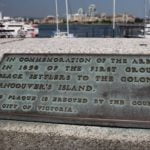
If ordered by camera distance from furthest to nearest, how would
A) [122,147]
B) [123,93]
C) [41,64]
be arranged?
[41,64]
[123,93]
[122,147]

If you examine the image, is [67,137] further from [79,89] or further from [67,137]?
[79,89]

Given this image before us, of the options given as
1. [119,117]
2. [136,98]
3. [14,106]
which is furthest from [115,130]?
[14,106]

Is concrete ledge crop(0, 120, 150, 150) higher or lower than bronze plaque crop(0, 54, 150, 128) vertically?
lower

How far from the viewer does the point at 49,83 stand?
159 inches

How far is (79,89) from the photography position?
391 centimetres

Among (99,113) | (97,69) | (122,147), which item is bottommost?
(122,147)

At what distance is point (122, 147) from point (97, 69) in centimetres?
88

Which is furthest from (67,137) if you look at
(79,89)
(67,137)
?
(79,89)

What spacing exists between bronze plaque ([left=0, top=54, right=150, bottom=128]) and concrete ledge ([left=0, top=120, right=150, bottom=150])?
0.23 ft

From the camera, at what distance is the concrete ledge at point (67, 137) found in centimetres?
353

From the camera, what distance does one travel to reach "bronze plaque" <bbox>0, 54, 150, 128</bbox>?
372cm

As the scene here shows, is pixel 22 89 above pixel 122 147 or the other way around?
above

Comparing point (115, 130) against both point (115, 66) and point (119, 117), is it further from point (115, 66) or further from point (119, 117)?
point (115, 66)

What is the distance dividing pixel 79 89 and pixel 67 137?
52cm
